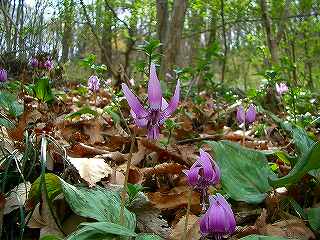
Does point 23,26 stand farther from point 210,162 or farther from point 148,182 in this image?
point 210,162

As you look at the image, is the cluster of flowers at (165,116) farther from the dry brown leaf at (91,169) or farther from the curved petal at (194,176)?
the dry brown leaf at (91,169)

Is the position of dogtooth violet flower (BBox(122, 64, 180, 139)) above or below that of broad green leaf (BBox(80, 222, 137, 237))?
above

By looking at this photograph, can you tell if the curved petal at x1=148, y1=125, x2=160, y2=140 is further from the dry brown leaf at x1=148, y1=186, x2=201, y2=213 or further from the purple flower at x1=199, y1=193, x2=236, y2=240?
the dry brown leaf at x1=148, y1=186, x2=201, y2=213

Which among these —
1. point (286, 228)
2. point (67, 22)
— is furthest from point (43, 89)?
point (286, 228)

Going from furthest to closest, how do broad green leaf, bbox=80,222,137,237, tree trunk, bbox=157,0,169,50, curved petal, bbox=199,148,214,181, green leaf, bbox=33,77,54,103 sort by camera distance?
1. tree trunk, bbox=157,0,169,50
2. green leaf, bbox=33,77,54,103
3. curved petal, bbox=199,148,214,181
4. broad green leaf, bbox=80,222,137,237

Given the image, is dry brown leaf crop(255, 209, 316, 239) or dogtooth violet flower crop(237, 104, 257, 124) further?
dogtooth violet flower crop(237, 104, 257, 124)

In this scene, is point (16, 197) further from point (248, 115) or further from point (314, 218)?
point (248, 115)

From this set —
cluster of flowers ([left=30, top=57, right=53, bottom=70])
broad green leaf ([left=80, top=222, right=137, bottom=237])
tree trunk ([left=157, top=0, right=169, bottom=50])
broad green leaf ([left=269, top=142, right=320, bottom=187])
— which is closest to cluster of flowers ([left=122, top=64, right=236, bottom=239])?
broad green leaf ([left=80, top=222, right=137, bottom=237])
